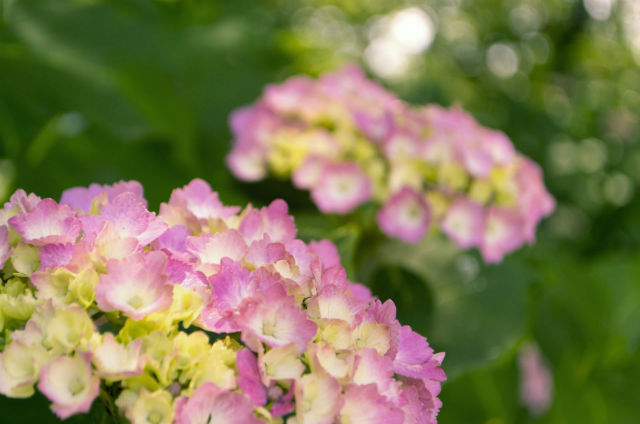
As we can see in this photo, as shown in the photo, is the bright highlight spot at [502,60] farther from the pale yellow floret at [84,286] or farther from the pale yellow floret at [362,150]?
the pale yellow floret at [84,286]

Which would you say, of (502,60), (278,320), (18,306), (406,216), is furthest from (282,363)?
(502,60)

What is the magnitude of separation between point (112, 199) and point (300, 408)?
0.59 ft

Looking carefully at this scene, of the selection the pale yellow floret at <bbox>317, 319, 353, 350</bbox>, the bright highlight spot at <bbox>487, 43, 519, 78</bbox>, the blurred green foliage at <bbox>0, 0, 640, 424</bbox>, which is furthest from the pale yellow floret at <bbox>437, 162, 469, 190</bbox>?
the bright highlight spot at <bbox>487, 43, 519, 78</bbox>

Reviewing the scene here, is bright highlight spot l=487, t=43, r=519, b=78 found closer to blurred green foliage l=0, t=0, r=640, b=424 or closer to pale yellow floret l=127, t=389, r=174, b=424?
blurred green foliage l=0, t=0, r=640, b=424

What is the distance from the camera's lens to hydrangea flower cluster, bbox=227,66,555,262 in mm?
727

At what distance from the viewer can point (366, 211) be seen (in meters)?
0.77

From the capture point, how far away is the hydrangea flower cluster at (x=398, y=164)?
0.73 m

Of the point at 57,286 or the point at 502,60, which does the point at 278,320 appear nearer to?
the point at 57,286

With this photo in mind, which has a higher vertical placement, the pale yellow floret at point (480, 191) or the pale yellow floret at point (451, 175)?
the pale yellow floret at point (451, 175)

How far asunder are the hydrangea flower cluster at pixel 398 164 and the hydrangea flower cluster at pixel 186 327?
1.13 ft

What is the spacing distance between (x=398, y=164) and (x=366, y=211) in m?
0.08

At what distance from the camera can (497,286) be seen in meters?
0.86

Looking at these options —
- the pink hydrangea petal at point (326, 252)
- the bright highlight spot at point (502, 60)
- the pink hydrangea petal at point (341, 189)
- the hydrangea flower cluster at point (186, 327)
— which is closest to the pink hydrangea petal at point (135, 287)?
the hydrangea flower cluster at point (186, 327)

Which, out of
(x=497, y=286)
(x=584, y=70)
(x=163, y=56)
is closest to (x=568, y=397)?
(x=497, y=286)
